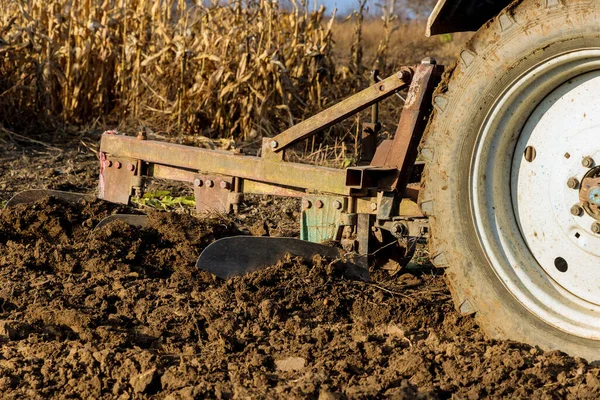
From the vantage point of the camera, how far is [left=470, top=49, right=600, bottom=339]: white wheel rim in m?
2.94

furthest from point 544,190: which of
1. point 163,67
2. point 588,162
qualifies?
point 163,67

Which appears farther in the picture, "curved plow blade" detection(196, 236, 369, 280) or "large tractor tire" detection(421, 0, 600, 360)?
"curved plow blade" detection(196, 236, 369, 280)

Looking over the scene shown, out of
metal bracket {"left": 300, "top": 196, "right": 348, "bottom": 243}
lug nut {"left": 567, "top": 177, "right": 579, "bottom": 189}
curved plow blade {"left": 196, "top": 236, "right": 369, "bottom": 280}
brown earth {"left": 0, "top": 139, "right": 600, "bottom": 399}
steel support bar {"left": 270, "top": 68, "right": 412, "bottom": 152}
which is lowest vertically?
brown earth {"left": 0, "top": 139, "right": 600, "bottom": 399}

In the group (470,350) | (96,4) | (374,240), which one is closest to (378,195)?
(374,240)

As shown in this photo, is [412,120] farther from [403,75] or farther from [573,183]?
[573,183]

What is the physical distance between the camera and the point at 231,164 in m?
4.24

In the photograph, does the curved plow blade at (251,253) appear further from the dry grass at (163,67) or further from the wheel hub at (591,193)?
the dry grass at (163,67)

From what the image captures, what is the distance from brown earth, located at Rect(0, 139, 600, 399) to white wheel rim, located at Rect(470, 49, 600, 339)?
0.71 feet

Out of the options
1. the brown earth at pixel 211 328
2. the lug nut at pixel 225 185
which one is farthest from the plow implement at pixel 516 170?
the lug nut at pixel 225 185

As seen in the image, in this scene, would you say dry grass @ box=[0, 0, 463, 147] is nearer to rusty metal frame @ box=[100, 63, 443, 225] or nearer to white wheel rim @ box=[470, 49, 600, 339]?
rusty metal frame @ box=[100, 63, 443, 225]

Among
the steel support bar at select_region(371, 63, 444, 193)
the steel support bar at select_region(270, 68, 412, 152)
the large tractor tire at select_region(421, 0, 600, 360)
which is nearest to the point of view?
the large tractor tire at select_region(421, 0, 600, 360)

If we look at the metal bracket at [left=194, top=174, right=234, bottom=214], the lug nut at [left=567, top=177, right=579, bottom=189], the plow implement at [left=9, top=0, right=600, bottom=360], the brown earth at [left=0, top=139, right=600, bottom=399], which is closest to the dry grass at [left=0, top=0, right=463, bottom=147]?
A: the brown earth at [left=0, top=139, right=600, bottom=399]

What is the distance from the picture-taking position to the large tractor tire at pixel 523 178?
2910 mm

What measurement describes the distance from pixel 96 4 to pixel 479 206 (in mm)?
6065
